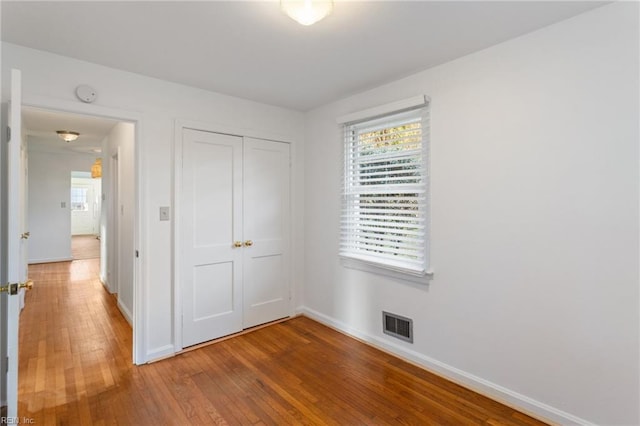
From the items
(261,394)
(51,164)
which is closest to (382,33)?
(261,394)

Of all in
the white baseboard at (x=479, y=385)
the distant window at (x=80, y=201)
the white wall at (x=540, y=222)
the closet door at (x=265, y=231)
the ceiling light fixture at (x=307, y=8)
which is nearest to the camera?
the ceiling light fixture at (x=307, y=8)

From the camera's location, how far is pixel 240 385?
2.42m

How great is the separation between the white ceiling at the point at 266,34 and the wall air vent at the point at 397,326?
2178 millimetres

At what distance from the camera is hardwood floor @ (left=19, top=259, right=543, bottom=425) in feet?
6.75

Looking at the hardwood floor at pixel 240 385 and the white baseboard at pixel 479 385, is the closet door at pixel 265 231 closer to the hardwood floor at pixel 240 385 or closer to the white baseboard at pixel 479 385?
the hardwood floor at pixel 240 385

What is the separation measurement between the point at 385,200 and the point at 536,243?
1260mm

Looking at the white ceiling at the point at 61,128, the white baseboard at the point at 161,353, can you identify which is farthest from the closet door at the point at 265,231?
the white ceiling at the point at 61,128

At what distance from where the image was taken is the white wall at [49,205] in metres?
6.84

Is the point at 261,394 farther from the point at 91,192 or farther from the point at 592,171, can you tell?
the point at 91,192

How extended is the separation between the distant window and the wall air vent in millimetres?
13272

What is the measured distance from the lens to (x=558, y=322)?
197 cm

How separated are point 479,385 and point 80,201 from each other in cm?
1432

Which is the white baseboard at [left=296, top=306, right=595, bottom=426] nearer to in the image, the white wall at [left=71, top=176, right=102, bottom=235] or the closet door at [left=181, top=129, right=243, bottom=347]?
the closet door at [left=181, top=129, right=243, bottom=347]

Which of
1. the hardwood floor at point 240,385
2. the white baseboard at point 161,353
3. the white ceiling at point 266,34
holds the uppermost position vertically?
the white ceiling at point 266,34
